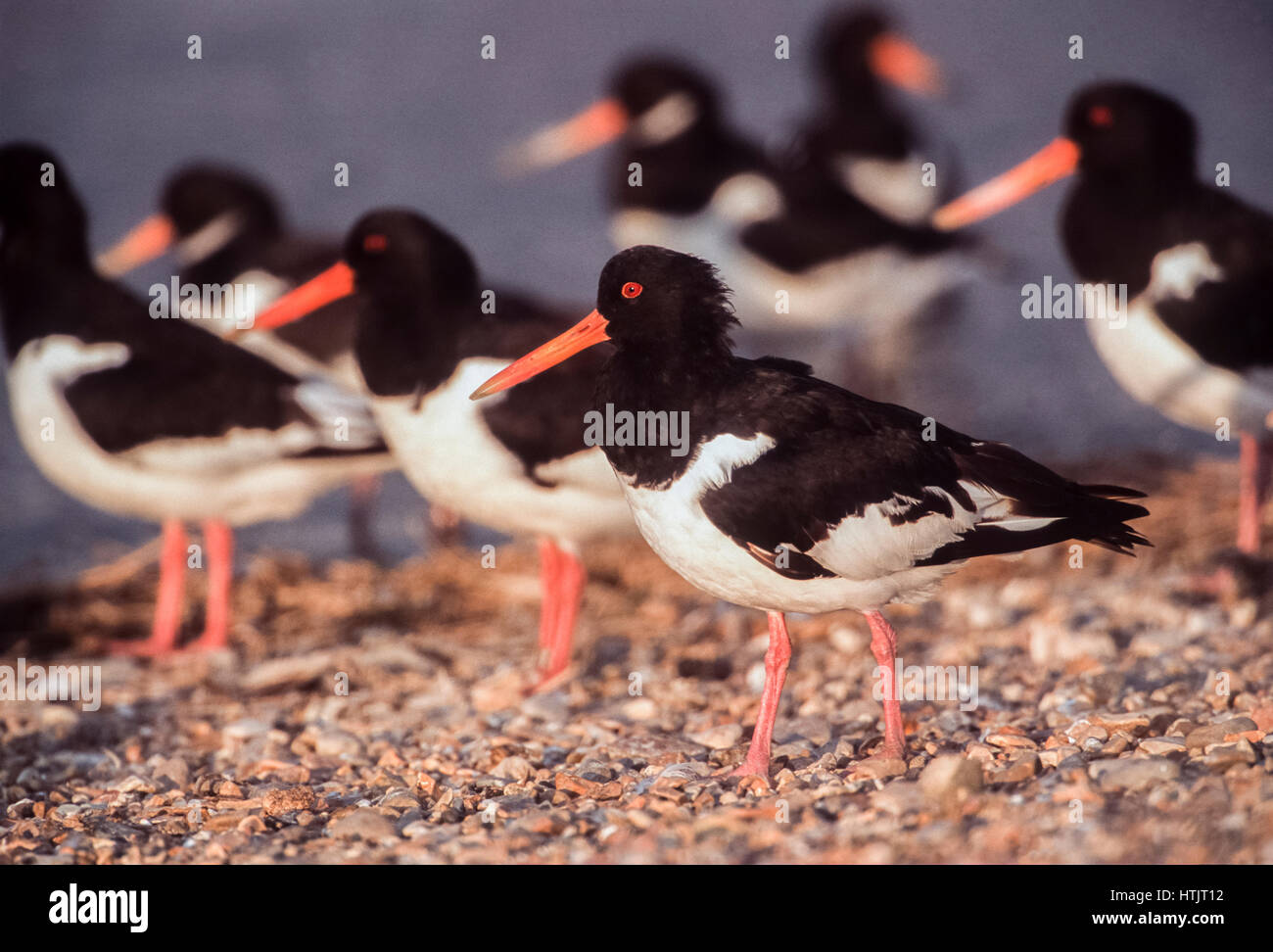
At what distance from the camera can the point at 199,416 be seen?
19.4 feet

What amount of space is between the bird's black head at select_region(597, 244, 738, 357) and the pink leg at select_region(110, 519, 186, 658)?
2.98 m

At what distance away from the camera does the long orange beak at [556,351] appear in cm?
426

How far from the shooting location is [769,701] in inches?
168

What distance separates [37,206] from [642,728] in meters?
3.58

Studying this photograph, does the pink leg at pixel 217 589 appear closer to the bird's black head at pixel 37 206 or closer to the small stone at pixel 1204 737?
Result: the bird's black head at pixel 37 206

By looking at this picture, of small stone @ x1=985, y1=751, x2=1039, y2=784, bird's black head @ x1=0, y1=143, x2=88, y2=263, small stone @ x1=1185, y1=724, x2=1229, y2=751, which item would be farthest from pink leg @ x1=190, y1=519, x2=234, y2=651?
small stone @ x1=1185, y1=724, x2=1229, y2=751

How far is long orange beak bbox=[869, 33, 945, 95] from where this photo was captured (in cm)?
1110

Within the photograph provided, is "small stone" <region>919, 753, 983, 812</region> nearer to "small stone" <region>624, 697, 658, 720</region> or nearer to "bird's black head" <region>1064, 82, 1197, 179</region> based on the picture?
"small stone" <region>624, 697, 658, 720</region>

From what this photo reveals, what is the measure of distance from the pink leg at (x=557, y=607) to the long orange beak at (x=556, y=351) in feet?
4.78

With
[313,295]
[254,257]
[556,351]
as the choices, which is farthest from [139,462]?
[556,351]

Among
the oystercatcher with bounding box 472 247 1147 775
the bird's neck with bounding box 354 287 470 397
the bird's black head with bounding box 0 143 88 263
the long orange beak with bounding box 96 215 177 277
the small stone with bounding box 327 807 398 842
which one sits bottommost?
the small stone with bounding box 327 807 398 842

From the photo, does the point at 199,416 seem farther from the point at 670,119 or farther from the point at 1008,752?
the point at 670,119

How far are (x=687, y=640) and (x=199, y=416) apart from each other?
A: 2130mm
